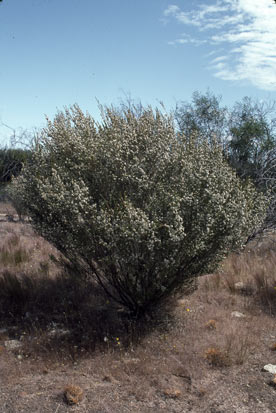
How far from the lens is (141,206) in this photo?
5.21 meters

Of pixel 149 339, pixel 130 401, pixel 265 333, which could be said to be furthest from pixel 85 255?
pixel 265 333

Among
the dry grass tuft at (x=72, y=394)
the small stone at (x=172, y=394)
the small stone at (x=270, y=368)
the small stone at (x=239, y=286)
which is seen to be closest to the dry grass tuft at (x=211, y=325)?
the small stone at (x=270, y=368)

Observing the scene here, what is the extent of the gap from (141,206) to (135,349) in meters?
1.73

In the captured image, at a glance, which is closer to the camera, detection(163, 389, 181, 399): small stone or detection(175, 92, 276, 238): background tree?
detection(163, 389, 181, 399): small stone

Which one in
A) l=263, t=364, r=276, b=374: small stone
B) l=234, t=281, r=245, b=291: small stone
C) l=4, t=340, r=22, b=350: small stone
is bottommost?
l=263, t=364, r=276, b=374: small stone

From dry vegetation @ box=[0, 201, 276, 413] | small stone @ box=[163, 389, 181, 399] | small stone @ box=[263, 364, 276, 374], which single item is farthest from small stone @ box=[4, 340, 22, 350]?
small stone @ box=[263, 364, 276, 374]

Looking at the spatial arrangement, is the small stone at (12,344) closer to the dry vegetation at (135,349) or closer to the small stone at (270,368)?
the dry vegetation at (135,349)

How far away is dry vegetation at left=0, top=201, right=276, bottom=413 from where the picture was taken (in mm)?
4039

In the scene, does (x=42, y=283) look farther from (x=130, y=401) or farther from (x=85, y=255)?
(x=130, y=401)

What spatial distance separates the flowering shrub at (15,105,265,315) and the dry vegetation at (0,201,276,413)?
680 millimetres

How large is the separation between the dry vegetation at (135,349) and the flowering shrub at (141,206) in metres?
0.68

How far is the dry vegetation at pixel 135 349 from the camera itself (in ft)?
13.3

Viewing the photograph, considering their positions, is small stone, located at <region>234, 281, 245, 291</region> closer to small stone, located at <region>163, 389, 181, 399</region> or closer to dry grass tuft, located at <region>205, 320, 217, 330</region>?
dry grass tuft, located at <region>205, 320, 217, 330</region>

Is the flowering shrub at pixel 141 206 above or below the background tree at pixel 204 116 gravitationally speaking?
below
